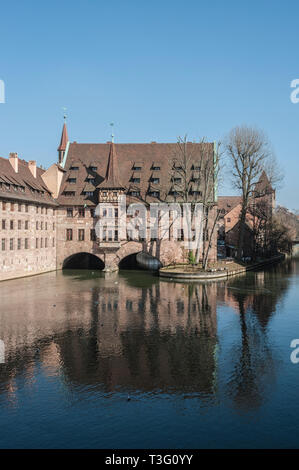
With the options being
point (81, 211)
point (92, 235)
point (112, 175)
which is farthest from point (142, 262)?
point (112, 175)

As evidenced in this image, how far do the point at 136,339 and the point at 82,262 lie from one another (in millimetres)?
46200

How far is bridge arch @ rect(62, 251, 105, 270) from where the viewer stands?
220 feet

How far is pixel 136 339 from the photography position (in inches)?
1021

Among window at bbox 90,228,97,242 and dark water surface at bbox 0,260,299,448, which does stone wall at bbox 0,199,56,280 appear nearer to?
window at bbox 90,228,97,242

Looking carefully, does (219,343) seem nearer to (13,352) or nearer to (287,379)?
(287,379)

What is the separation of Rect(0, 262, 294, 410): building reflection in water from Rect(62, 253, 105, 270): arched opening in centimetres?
2038

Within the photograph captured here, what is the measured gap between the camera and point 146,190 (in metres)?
64.5

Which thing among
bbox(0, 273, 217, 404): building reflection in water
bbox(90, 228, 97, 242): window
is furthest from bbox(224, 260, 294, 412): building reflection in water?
bbox(90, 228, 97, 242): window

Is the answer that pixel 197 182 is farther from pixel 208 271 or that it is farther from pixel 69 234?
pixel 69 234

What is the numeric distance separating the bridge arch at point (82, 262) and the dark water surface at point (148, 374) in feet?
93.1

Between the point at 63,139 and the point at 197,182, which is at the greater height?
the point at 63,139
